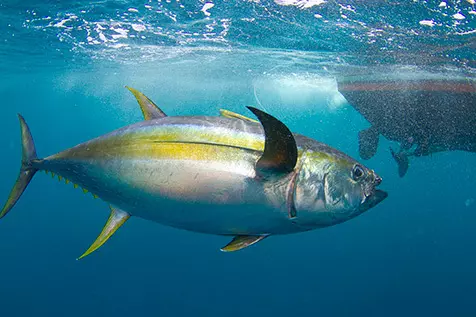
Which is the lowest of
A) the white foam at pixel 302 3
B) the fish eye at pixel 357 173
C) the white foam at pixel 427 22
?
the white foam at pixel 427 22

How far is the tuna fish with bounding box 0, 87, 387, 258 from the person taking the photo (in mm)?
1503

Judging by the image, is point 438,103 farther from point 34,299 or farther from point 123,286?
point 34,299

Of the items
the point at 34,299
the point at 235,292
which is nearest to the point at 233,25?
the point at 235,292

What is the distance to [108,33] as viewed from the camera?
13.6 metres

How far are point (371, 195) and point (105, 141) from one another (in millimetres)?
1529

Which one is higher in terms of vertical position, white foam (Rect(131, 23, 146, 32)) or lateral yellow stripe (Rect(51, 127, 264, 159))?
lateral yellow stripe (Rect(51, 127, 264, 159))

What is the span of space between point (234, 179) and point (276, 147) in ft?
0.92

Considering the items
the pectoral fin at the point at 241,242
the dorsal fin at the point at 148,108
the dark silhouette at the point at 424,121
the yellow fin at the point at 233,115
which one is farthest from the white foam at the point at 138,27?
the pectoral fin at the point at 241,242

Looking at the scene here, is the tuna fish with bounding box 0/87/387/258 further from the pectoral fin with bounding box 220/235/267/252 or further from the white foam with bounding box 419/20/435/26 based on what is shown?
the white foam with bounding box 419/20/435/26

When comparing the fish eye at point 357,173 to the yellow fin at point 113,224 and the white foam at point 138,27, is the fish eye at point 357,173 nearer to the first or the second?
the yellow fin at point 113,224

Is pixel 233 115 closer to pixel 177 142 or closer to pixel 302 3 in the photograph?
pixel 177 142

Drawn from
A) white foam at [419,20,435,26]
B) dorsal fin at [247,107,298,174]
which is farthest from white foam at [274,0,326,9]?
dorsal fin at [247,107,298,174]

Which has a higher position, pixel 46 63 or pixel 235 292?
pixel 46 63

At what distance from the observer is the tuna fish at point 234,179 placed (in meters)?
1.50
